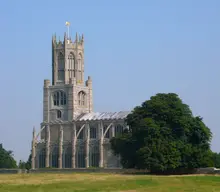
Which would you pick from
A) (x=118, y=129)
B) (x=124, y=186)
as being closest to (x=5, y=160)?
(x=118, y=129)

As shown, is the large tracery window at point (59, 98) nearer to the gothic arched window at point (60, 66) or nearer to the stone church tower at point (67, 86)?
the stone church tower at point (67, 86)

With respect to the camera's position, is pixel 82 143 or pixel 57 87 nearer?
pixel 82 143

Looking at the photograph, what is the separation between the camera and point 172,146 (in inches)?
3438

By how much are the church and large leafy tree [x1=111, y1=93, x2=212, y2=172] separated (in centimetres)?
3495

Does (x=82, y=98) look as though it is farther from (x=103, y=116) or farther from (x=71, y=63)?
(x=103, y=116)

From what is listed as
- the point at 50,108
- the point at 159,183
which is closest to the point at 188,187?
the point at 159,183

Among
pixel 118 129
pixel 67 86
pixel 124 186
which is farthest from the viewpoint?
pixel 67 86

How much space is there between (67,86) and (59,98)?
3320 mm

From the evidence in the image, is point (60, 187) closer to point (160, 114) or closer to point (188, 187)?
point (188, 187)

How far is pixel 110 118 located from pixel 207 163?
43877 mm

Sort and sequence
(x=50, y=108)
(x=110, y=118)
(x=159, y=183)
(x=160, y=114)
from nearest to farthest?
(x=159, y=183) < (x=160, y=114) < (x=110, y=118) < (x=50, y=108)

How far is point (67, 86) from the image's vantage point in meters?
141

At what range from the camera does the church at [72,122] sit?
13088cm

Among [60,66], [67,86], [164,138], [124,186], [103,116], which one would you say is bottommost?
[124,186]
